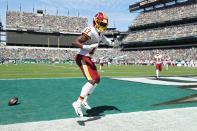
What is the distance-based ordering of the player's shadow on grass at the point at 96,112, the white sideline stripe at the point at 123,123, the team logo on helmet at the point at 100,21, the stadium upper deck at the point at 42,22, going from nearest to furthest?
the white sideline stripe at the point at 123,123 → the player's shadow on grass at the point at 96,112 → the team logo on helmet at the point at 100,21 → the stadium upper deck at the point at 42,22

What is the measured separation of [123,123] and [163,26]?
54.9 m

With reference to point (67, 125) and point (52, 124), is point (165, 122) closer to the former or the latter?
point (67, 125)

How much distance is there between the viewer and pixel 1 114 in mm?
4270

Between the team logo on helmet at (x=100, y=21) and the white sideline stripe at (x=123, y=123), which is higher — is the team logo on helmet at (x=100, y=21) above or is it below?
above

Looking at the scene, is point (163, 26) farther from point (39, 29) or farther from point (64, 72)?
point (64, 72)

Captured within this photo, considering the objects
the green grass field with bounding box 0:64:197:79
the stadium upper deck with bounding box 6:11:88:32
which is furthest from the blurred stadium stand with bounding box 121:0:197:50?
the green grass field with bounding box 0:64:197:79

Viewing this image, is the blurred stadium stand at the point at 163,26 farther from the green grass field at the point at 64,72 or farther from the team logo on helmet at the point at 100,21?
the team logo on helmet at the point at 100,21

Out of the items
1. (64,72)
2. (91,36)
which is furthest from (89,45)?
(64,72)

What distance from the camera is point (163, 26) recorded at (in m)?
54.7

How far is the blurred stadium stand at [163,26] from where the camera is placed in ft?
151

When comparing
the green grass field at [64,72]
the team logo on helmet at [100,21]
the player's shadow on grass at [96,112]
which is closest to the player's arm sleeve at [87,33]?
the team logo on helmet at [100,21]

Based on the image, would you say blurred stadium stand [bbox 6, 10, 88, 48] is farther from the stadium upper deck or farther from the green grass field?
the green grass field

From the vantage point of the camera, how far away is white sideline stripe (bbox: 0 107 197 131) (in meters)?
3.30

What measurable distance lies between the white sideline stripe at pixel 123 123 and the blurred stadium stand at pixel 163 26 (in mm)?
42667
